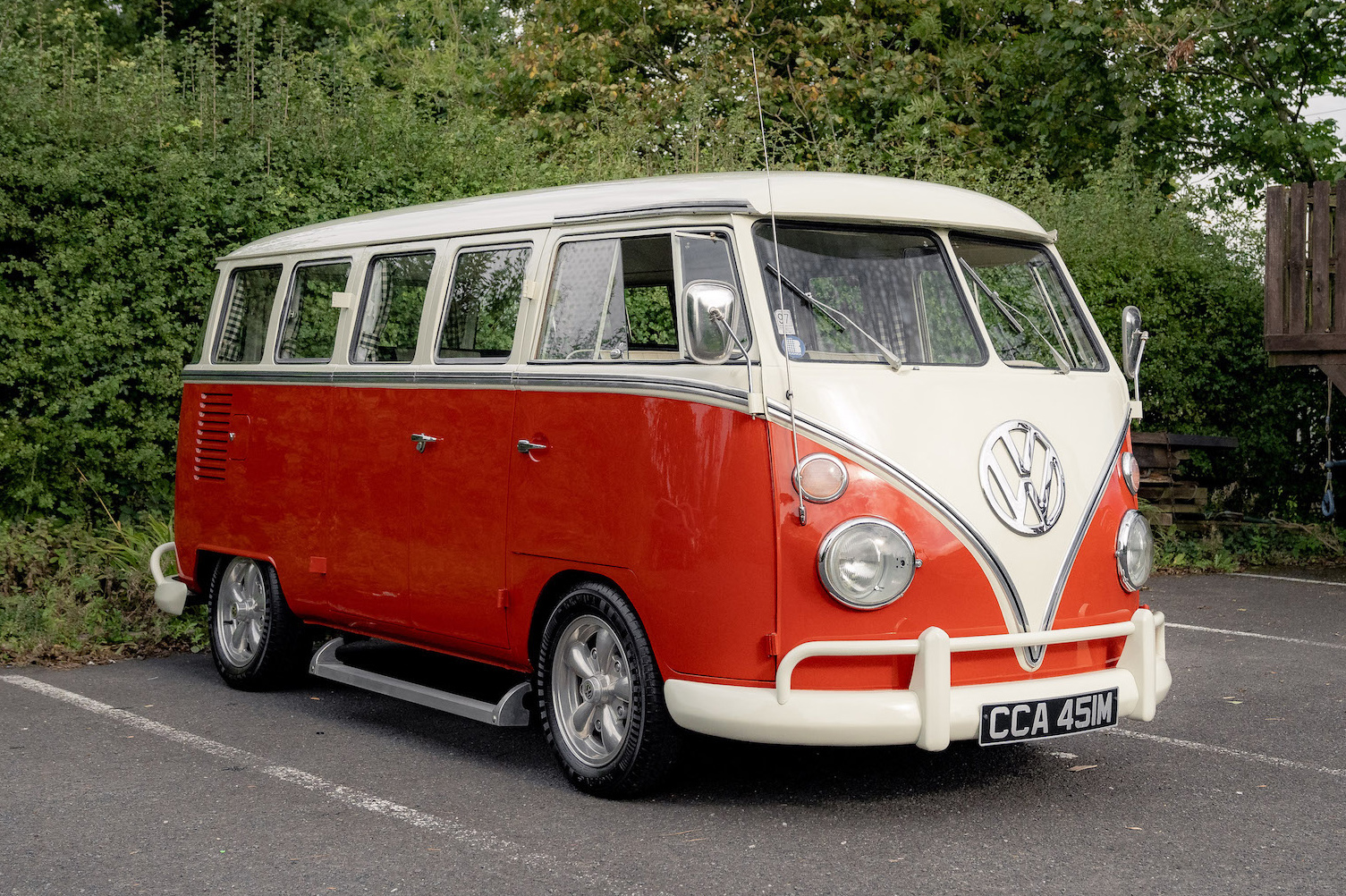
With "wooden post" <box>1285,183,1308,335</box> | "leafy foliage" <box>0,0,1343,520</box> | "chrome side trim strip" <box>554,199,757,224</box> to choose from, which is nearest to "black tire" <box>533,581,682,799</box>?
"chrome side trim strip" <box>554,199,757,224</box>

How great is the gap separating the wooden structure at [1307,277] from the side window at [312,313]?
28.5ft

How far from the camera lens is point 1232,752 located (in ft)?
21.0

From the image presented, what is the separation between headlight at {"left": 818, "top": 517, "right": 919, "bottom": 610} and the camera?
5.01 m

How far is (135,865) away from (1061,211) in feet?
40.3

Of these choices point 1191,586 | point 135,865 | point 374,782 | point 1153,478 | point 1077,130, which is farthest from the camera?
point 1077,130

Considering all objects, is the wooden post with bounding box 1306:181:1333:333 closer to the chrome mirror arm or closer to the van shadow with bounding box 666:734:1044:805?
the van shadow with bounding box 666:734:1044:805

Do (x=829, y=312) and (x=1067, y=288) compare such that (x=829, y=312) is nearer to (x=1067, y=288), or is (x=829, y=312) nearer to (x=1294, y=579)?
(x=1067, y=288)

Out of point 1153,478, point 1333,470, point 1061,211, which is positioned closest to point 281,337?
point 1153,478

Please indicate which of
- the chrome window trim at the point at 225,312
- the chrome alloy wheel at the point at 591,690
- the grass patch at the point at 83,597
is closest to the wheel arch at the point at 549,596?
the chrome alloy wheel at the point at 591,690

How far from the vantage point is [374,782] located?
585 cm

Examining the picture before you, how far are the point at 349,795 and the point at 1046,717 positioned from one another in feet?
8.67

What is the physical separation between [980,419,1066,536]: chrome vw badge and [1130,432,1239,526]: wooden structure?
8297mm

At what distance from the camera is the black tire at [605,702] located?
5.35m

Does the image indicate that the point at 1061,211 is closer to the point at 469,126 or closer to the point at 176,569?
the point at 469,126
